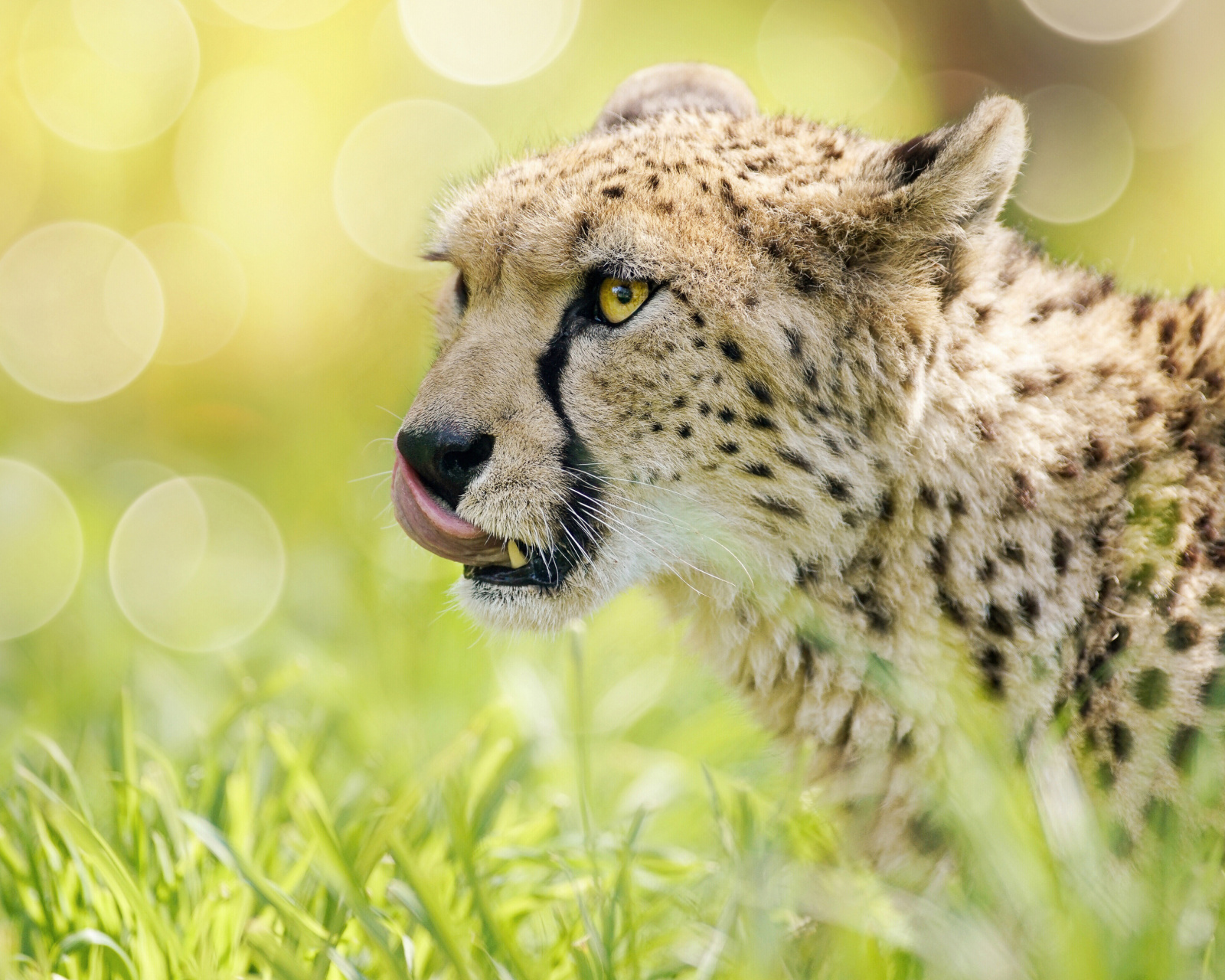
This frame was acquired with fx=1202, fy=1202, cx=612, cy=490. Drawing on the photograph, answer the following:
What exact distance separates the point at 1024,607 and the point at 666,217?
109 centimetres

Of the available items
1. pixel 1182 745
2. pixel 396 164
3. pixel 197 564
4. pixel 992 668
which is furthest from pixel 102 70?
pixel 1182 745

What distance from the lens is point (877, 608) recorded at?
254cm

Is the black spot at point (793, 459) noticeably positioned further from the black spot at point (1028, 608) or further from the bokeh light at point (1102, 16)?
the bokeh light at point (1102, 16)

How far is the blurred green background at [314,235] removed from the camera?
4621mm

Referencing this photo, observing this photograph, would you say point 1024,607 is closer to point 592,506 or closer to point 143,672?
point 592,506

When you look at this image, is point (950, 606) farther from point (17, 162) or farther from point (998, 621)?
point (17, 162)

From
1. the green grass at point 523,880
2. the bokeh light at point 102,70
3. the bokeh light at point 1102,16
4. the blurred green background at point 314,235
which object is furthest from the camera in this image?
the bokeh light at point 1102,16

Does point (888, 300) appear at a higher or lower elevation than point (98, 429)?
higher

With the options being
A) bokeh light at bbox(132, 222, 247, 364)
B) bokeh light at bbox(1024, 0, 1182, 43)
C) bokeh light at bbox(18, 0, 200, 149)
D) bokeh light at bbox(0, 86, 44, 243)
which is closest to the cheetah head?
bokeh light at bbox(132, 222, 247, 364)

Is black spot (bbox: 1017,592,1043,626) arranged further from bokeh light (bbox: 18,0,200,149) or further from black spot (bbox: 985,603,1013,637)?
bokeh light (bbox: 18,0,200,149)

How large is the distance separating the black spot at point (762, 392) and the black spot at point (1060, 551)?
65 centimetres

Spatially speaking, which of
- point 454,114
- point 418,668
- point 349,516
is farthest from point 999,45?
point 418,668

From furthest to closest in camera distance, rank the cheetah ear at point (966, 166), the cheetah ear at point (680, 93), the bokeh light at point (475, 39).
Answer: the bokeh light at point (475, 39), the cheetah ear at point (680, 93), the cheetah ear at point (966, 166)

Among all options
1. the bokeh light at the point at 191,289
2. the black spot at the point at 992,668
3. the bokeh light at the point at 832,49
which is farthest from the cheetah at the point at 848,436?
the bokeh light at the point at 832,49
